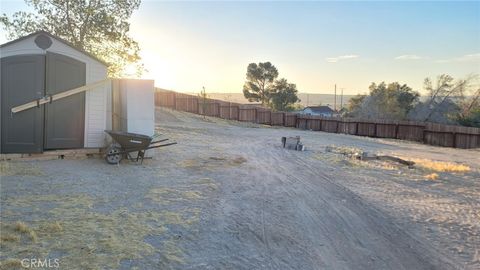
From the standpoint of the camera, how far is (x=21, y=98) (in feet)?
31.1

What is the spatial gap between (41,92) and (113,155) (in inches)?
90.2

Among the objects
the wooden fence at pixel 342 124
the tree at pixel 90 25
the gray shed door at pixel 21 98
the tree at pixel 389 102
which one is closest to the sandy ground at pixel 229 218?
the gray shed door at pixel 21 98

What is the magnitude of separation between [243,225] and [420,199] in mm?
4380

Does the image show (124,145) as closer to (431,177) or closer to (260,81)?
(431,177)

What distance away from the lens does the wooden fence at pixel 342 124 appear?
108ft

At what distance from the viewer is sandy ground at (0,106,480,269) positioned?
4570 mm

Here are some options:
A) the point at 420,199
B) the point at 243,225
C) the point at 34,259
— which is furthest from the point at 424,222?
the point at 34,259

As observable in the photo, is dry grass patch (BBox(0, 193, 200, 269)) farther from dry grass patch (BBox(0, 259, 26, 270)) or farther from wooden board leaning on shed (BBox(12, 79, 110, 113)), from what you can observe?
wooden board leaning on shed (BBox(12, 79, 110, 113))

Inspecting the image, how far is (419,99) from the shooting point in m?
55.7

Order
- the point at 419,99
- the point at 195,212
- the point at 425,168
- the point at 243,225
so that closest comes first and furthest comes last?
the point at 243,225 < the point at 195,212 < the point at 425,168 < the point at 419,99

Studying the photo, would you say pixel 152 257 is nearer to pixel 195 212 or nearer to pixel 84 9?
pixel 195 212

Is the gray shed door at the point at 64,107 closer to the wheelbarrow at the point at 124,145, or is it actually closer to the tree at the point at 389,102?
the wheelbarrow at the point at 124,145

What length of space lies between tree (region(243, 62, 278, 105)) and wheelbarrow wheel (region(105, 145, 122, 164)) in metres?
45.3

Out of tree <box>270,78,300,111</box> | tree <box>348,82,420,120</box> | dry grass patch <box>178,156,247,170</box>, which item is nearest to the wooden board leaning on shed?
dry grass patch <box>178,156,247,170</box>
